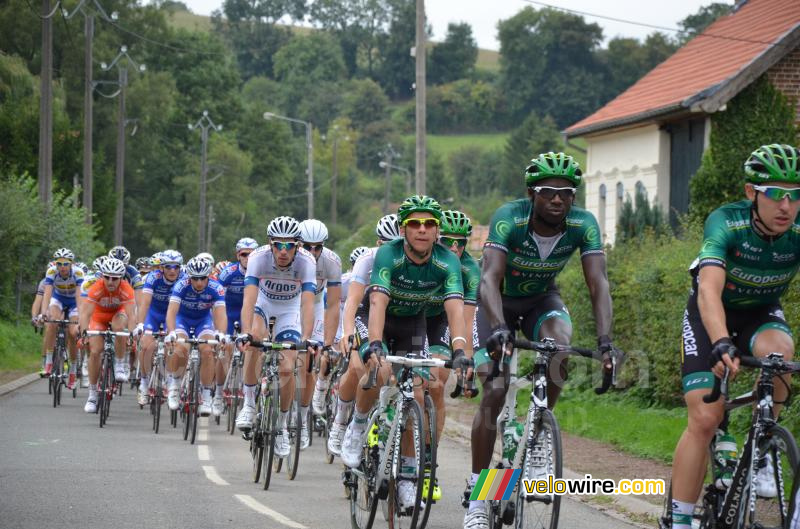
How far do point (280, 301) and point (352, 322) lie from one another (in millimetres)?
4248

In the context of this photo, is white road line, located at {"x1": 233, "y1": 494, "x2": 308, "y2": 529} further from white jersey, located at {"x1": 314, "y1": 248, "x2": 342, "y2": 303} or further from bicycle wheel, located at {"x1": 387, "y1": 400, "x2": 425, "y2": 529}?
white jersey, located at {"x1": 314, "y1": 248, "x2": 342, "y2": 303}

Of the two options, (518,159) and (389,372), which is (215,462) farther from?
(518,159)

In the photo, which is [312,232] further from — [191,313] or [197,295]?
[191,313]

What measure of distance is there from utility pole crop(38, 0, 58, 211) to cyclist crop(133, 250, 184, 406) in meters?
15.8

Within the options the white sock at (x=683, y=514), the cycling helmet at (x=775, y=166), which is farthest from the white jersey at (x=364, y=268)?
the cycling helmet at (x=775, y=166)

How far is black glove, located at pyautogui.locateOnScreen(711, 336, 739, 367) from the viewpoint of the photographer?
6246mm

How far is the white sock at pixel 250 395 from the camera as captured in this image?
39.9ft

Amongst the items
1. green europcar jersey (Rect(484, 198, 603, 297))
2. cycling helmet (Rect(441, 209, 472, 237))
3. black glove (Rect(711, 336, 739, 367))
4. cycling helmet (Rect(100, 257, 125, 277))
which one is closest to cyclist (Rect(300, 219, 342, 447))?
cycling helmet (Rect(441, 209, 472, 237))

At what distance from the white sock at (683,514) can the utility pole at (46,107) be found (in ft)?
90.6

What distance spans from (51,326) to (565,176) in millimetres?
14216

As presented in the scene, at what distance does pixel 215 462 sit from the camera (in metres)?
13.0

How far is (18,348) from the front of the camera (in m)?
30.0

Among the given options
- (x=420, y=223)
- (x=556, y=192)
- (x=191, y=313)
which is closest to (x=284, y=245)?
(x=420, y=223)

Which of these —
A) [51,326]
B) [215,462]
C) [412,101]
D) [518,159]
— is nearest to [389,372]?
[215,462]
